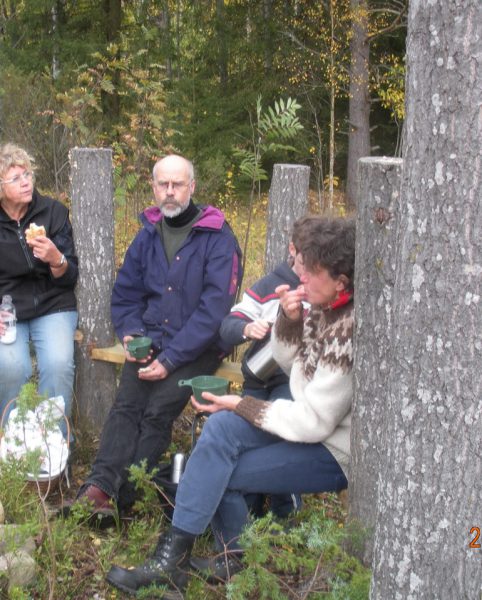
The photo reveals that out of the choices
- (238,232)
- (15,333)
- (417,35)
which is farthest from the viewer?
(238,232)

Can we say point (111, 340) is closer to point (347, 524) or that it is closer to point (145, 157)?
point (347, 524)

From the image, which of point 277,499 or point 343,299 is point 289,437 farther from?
point 277,499

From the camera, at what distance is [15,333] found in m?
4.33

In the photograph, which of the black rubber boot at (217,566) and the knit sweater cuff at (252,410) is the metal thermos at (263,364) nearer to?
the knit sweater cuff at (252,410)

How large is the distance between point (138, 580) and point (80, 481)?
4.28 ft

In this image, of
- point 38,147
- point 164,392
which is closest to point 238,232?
point 38,147

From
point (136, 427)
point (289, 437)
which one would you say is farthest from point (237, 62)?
point (289, 437)

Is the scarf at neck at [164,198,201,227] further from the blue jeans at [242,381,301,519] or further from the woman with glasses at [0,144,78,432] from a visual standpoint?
the blue jeans at [242,381,301,519]

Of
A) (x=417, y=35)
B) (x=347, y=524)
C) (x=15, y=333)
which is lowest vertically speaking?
(x=347, y=524)

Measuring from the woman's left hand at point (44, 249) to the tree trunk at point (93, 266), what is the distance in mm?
253

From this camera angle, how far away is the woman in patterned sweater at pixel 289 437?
9.86 feet

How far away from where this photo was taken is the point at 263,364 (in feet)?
11.9

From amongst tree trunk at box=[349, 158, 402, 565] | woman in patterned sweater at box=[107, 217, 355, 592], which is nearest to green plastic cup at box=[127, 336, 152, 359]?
woman in patterned sweater at box=[107, 217, 355, 592]
